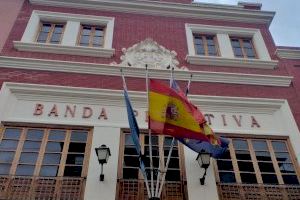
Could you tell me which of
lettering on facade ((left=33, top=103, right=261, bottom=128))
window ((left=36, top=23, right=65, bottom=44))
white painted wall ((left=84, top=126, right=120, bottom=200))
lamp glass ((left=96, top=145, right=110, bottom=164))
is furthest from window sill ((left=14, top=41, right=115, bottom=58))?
lamp glass ((left=96, top=145, right=110, bottom=164))

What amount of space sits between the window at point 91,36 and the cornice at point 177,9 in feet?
3.09

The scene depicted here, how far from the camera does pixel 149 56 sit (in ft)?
38.3

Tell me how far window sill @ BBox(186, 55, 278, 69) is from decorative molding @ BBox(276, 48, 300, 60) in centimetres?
72

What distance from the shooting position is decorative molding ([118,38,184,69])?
37.5ft

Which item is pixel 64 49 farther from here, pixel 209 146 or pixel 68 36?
pixel 209 146

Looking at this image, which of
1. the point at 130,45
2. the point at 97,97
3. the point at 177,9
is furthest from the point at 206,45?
the point at 97,97

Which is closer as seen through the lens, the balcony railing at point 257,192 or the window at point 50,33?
the balcony railing at point 257,192

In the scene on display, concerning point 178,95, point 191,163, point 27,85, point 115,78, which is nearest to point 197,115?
point 178,95

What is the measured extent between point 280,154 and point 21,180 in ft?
20.8

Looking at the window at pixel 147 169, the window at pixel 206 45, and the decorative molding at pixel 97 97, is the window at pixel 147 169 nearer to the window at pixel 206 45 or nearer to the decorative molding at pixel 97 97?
the decorative molding at pixel 97 97

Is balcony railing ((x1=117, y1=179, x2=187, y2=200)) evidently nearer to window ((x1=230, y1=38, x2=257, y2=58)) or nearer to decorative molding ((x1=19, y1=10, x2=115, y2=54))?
decorative molding ((x1=19, y1=10, x2=115, y2=54))

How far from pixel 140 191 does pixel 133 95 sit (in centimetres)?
291

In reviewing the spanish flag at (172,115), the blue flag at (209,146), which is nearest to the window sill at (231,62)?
the spanish flag at (172,115)

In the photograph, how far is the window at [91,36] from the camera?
1214 cm
